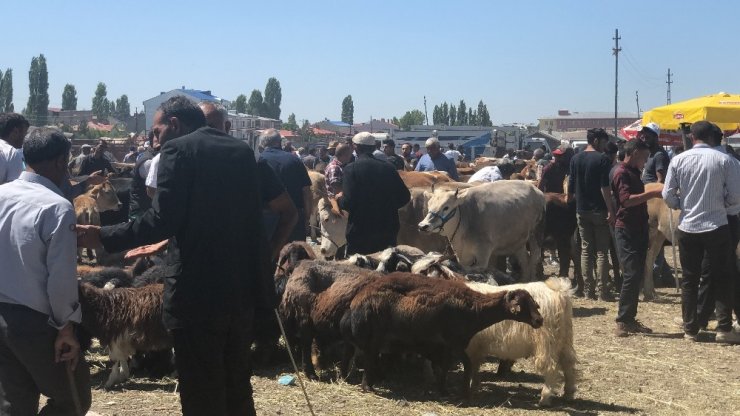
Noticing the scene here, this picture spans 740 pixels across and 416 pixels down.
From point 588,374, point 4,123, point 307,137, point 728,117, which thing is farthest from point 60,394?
point 307,137

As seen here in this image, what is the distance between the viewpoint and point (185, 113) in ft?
15.8

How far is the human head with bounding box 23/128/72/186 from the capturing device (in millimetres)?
4555

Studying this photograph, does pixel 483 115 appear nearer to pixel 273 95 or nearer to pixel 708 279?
pixel 273 95

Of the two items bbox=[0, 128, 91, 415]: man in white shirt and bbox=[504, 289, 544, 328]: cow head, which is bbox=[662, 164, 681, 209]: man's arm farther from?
bbox=[0, 128, 91, 415]: man in white shirt

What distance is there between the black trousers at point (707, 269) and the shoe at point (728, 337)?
79 millimetres

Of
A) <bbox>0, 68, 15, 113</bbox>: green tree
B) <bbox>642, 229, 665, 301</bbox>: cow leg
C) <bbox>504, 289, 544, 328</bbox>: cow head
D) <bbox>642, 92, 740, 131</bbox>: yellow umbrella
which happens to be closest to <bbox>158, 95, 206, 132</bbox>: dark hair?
<bbox>504, 289, 544, 328</bbox>: cow head

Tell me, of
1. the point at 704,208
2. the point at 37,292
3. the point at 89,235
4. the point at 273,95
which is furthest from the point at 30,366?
the point at 273,95

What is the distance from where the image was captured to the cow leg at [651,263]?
40.4ft

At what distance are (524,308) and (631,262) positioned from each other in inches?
140

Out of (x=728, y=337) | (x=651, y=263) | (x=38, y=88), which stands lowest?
(x=728, y=337)

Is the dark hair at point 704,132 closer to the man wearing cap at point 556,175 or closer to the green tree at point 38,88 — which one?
the man wearing cap at point 556,175

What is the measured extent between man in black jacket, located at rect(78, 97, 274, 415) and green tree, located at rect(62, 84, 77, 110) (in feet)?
446

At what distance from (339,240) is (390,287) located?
4.84 meters

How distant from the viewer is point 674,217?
12.4 meters
